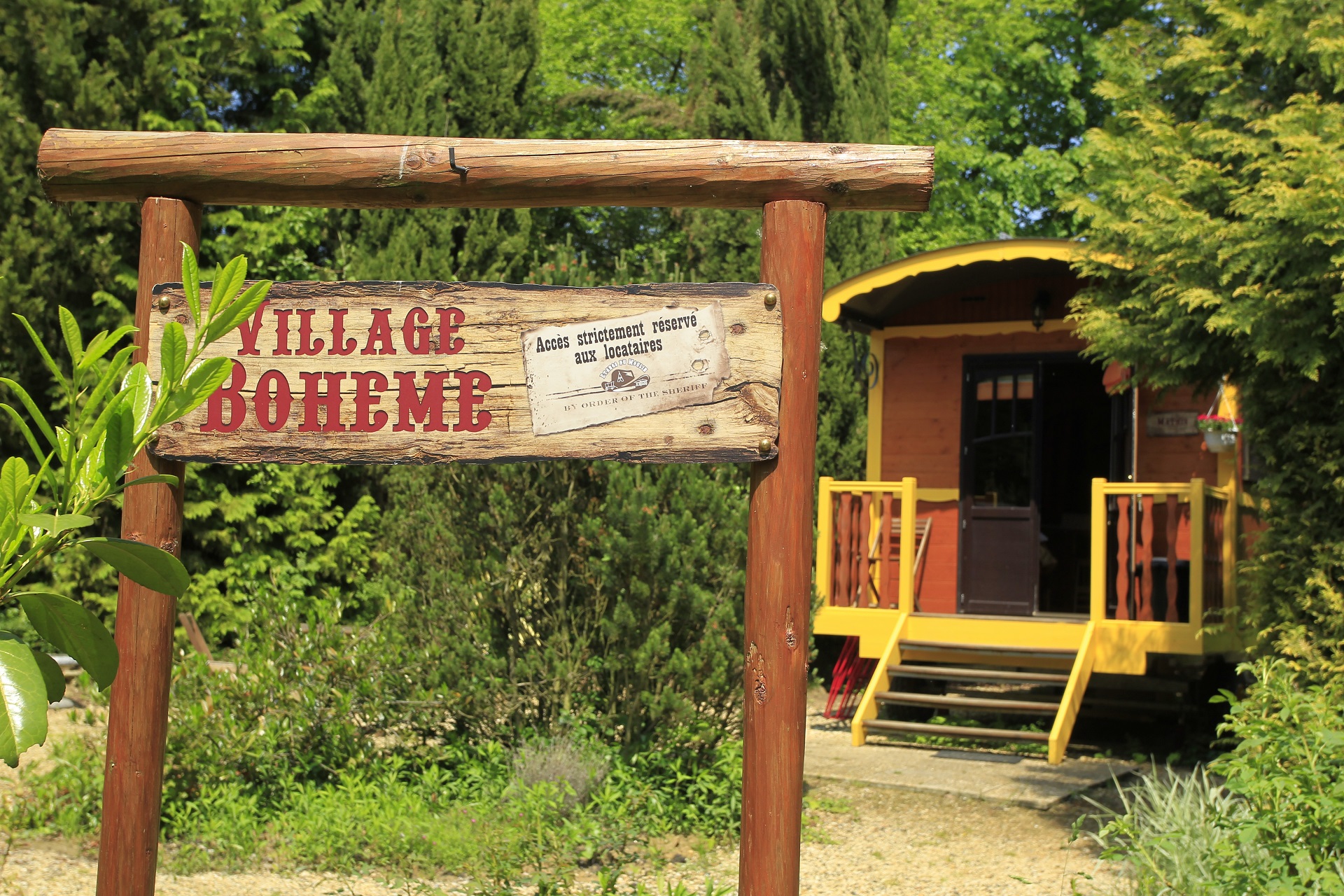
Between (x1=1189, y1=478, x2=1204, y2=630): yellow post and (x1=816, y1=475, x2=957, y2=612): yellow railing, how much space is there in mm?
2142

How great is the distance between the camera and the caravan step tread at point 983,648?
8945mm

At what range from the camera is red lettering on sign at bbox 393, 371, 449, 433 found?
314 centimetres

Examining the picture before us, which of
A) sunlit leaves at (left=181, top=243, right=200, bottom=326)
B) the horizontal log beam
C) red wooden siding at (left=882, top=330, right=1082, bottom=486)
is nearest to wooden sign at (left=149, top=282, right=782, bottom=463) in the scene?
the horizontal log beam

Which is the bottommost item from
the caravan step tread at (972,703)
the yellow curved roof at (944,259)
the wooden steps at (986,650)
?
the caravan step tread at (972,703)

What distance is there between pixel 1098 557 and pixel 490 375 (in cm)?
696

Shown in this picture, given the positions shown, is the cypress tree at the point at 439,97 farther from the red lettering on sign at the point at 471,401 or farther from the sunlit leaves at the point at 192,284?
the sunlit leaves at the point at 192,284

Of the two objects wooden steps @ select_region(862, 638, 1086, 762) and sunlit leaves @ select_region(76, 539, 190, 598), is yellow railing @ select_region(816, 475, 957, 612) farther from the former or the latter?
sunlit leaves @ select_region(76, 539, 190, 598)

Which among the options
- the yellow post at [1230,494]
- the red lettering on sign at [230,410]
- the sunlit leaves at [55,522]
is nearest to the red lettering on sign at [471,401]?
the red lettering on sign at [230,410]

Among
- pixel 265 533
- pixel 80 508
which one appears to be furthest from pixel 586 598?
pixel 265 533

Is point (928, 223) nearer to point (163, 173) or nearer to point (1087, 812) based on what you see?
point (1087, 812)

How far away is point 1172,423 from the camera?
10.3 meters

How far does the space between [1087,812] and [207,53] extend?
1154cm

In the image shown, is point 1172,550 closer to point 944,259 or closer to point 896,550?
point 944,259

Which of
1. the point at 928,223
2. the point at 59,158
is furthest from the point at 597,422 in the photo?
the point at 928,223
